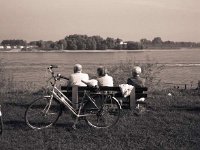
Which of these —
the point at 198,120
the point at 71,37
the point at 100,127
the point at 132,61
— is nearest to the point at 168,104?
the point at 198,120

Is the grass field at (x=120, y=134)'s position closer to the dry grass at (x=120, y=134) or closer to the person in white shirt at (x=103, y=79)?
the dry grass at (x=120, y=134)

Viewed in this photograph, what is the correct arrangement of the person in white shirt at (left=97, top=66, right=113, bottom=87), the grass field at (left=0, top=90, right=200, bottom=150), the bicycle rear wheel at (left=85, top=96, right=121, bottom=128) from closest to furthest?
the grass field at (left=0, top=90, right=200, bottom=150)
the bicycle rear wheel at (left=85, top=96, right=121, bottom=128)
the person in white shirt at (left=97, top=66, right=113, bottom=87)

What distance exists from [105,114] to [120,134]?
0.68m

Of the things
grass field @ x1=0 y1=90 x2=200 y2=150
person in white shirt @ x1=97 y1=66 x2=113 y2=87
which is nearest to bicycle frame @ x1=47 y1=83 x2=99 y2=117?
grass field @ x1=0 y1=90 x2=200 y2=150

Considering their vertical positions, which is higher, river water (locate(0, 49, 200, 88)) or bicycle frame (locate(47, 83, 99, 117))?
bicycle frame (locate(47, 83, 99, 117))

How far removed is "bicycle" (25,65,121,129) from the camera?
751cm

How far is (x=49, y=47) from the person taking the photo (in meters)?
113

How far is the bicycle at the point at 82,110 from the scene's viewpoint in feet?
24.6

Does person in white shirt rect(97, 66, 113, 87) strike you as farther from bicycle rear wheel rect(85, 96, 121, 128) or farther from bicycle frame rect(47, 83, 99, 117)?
bicycle frame rect(47, 83, 99, 117)

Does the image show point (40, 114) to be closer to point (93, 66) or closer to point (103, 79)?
point (103, 79)

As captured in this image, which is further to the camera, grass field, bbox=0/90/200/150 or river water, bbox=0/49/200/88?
river water, bbox=0/49/200/88

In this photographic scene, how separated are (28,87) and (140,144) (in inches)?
516

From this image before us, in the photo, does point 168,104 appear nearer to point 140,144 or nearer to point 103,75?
point 103,75

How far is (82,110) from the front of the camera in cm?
770
